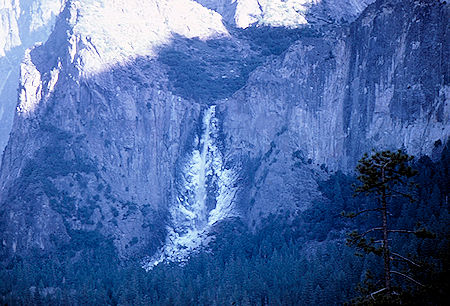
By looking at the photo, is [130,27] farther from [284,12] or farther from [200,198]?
[284,12]

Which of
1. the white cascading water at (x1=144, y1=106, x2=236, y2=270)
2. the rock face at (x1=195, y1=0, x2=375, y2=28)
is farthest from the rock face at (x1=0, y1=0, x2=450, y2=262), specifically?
the rock face at (x1=195, y1=0, x2=375, y2=28)

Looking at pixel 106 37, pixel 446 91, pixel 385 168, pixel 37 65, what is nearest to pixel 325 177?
pixel 446 91

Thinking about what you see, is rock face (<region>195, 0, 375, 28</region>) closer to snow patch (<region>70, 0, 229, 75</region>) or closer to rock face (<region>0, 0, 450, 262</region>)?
snow patch (<region>70, 0, 229, 75</region>)

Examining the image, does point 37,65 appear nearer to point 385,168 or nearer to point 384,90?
point 384,90

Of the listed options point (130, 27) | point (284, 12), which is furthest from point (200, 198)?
point (284, 12)

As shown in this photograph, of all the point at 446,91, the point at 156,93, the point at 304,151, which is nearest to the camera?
the point at 446,91

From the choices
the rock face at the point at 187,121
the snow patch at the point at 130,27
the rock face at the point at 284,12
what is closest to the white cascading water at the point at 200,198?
the rock face at the point at 187,121
